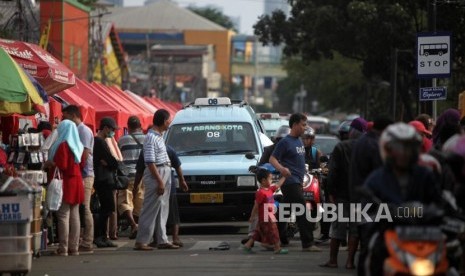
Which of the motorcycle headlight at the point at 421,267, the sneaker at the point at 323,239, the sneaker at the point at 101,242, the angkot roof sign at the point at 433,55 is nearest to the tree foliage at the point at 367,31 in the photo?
the angkot roof sign at the point at 433,55

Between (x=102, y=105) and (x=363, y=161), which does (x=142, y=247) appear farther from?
(x=102, y=105)

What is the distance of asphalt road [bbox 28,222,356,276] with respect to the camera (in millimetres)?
14586

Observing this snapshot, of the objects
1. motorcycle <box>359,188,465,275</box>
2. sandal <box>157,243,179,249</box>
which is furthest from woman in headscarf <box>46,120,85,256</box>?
motorcycle <box>359,188,465,275</box>

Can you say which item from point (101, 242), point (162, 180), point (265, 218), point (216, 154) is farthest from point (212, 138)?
point (265, 218)

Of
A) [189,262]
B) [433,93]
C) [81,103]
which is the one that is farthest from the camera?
[81,103]

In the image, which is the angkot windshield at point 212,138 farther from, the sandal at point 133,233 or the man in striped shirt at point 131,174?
the sandal at point 133,233

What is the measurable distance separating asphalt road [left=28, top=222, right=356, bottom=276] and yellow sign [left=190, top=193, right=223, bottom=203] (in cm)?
150

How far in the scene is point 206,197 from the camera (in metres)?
20.1

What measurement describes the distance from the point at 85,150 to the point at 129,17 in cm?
12283

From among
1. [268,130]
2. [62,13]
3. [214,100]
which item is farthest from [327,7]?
[214,100]

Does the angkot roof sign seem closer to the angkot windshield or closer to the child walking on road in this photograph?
the angkot windshield

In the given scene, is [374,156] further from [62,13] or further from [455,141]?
[62,13]

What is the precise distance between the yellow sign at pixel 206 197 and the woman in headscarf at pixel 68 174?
3.82 meters

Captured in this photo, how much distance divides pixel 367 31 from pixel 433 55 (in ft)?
71.6
